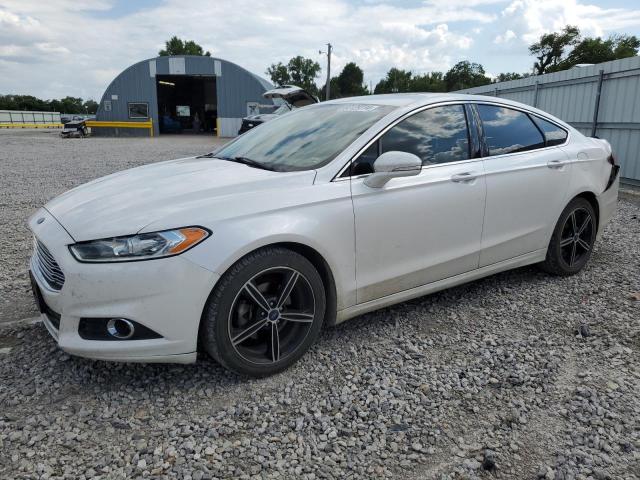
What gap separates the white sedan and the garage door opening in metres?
39.0

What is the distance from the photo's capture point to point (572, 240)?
14.3 feet

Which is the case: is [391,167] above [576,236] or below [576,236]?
above

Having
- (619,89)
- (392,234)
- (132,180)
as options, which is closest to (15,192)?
(132,180)

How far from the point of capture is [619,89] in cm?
1007

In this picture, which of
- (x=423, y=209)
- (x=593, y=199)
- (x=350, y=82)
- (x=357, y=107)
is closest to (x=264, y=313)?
(x=423, y=209)

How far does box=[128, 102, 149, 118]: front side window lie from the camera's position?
34094 mm

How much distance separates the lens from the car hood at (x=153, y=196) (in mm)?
2469

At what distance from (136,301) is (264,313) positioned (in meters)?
0.68

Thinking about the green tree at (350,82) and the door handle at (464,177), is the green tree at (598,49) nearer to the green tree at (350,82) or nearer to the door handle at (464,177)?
the green tree at (350,82)

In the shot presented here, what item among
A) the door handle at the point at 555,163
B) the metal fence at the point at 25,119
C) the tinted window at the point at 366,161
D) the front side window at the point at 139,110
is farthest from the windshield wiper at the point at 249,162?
the metal fence at the point at 25,119

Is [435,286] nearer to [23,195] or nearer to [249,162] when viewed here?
[249,162]

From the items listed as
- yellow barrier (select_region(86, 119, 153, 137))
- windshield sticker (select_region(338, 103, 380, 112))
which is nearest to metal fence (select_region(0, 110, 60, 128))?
yellow barrier (select_region(86, 119, 153, 137))

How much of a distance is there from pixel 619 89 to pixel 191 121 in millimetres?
38743

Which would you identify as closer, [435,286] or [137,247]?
[137,247]
